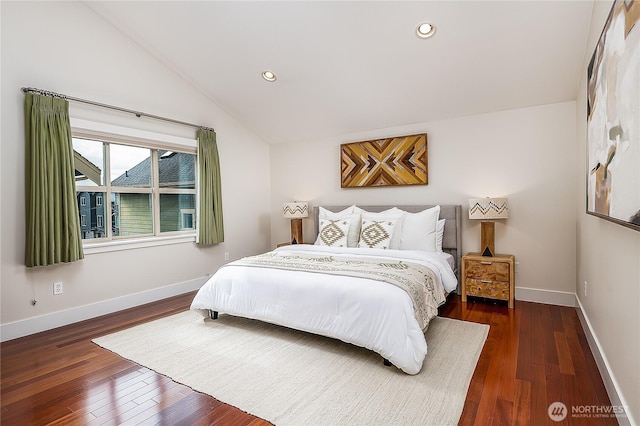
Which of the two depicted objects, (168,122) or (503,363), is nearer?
(503,363)

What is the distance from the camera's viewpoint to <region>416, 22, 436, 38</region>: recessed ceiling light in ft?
9.45

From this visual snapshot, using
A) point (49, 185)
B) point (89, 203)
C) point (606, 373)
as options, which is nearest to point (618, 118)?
point (606, 373)

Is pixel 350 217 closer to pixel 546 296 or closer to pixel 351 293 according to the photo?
pixel 351 293

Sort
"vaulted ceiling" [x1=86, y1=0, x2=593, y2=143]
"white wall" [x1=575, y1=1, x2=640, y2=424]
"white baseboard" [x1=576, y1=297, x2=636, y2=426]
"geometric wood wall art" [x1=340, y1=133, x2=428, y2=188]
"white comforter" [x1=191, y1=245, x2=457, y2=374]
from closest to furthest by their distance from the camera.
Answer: "white wall" [x1=575, y1=1, x2=640, y2=424] → "white baseboard" [x1=576, y1=297, x2=636, y2=426] → "white comforter" [x1=191, y1=245, x2=457, y2=374] → "vaulted ceiling" [x1=86, y1=0, x2=593, y2=143] → "geometric wood wall art" [x1=340, y1=133, x2=428, y2=188]

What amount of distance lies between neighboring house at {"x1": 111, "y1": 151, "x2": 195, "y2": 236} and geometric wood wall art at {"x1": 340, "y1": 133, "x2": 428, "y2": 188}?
2.20 m

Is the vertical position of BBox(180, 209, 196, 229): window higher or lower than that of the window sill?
higher

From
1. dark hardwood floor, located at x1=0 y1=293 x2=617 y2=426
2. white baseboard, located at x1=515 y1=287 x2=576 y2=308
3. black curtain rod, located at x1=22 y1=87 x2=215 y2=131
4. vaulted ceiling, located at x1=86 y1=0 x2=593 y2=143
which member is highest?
vaulted ceiling, located at x1=86 y1=0 x2=593 y2=143

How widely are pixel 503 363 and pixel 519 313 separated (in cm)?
126

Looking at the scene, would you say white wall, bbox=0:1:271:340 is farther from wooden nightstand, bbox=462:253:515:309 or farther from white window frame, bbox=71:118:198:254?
wooden nightstand, bbox=462:253:515:309

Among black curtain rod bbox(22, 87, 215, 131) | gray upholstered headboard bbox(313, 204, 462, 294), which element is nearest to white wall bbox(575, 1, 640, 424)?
gray upholstered headboard bbox(313, 204, 462, 294)

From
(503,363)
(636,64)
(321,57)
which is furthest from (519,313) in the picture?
(321,57)

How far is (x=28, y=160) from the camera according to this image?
292 cm

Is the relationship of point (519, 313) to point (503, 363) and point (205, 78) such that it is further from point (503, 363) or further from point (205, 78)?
point (205, 78)

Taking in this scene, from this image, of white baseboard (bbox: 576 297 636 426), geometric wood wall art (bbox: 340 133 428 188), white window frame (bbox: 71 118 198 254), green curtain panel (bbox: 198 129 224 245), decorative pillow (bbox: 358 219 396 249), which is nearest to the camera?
white baseboard (bbox: 576 297 636 426)
